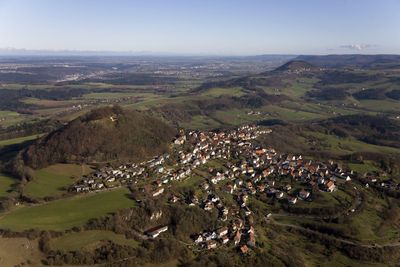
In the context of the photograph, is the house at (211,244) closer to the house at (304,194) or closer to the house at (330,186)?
the house at (304,194)

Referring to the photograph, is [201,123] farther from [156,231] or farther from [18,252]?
[18,252]

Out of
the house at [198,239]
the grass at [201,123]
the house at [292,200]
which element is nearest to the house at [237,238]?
the house at [198,239]

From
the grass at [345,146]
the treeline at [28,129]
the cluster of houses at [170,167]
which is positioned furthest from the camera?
the treeline at [28,129]

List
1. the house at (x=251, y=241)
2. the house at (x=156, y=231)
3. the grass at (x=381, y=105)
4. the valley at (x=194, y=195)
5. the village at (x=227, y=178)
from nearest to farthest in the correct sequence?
the valley at (x=194, y=195) < the house at (x=251, y=241) < the house at (x=156, y=231) < the village at (x=227, y=178) < the grass at (x=381, y=105)

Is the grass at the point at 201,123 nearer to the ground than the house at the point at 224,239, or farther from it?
nearer to the ground

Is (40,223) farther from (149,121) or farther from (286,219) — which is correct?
(149,121)

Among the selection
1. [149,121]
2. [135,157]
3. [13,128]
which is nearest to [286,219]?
[135,157]

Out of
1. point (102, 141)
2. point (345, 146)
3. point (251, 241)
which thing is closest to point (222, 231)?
point (251, 241)
